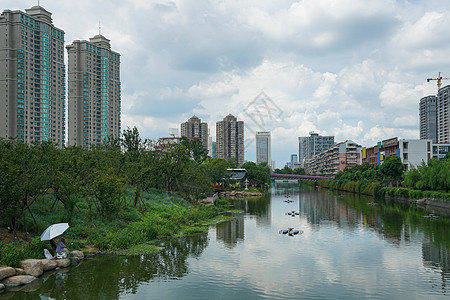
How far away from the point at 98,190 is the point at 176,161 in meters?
20.8

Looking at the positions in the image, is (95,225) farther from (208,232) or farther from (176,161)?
(176,161)

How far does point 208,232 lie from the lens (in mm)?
32125

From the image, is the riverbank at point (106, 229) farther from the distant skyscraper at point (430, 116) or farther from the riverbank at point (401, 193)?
the distant skyscraper at point (430, 116)

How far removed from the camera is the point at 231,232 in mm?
32562

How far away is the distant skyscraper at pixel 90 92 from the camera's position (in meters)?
97.9

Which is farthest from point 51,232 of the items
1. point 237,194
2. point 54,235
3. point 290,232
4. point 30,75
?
point 30,75

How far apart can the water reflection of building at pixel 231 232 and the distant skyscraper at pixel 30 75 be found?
5543 cm

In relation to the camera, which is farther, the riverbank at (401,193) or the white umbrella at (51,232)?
the riverbank at (401,193)

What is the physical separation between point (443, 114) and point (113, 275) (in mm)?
171963

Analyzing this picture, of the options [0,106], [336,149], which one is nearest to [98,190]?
[0,106]

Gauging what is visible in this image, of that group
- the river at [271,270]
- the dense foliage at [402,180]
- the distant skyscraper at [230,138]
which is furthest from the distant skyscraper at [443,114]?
the river at [271,270]

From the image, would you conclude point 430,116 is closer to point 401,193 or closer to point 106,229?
point 401,193

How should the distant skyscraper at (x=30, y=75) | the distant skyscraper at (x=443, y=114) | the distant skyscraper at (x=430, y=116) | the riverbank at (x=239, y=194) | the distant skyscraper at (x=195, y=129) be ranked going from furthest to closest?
1. the distant skyscraper at (x=430, y=116)
2. the distant skyscraper at (x=195, y=129)
3. the distant skyscraper at (x=443, y=114)
4. the riverbank at (x=239, y=194)
5. the distant skyscraper at (x=30, y=75)

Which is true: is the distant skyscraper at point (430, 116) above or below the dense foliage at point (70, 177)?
above
